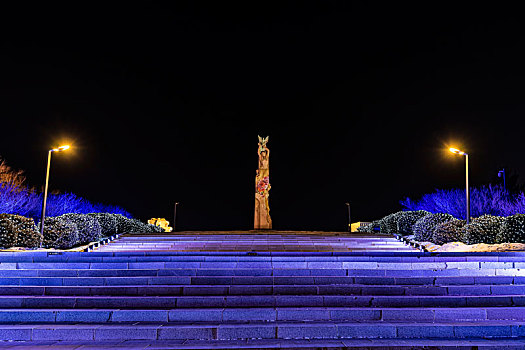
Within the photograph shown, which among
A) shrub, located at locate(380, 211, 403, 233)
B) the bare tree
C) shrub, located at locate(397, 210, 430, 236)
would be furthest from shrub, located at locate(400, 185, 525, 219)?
the bare tree

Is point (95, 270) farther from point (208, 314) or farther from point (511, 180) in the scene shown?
point (511, 180)

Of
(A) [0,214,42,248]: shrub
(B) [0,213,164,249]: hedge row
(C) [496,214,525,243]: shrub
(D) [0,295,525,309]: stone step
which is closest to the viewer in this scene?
(D) [0,295,525,309]: stone step

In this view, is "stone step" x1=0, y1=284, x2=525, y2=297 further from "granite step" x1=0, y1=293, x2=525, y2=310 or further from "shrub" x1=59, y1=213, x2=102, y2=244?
"shrub" x1=59, y1=213, x2=102, y2=244

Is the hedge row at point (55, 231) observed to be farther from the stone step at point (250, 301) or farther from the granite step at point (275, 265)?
the stone step at point (250, 301)

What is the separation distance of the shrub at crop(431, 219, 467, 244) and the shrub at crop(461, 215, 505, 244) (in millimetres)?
1020

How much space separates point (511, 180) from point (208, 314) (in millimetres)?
55045

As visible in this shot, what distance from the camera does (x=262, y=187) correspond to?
30375mm

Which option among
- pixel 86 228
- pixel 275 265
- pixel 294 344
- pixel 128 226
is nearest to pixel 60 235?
pixel 86 228

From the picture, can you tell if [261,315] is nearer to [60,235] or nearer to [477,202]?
[60,235]

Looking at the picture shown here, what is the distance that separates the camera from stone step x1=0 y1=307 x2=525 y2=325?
26.6 ft

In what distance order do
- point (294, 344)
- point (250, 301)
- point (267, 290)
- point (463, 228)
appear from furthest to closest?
1. point (463, 228)
2. point (267, 290)
3. point (250, 301)
4. point (294, 344)

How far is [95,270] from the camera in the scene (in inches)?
411

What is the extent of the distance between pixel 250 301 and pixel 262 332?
1.32 m

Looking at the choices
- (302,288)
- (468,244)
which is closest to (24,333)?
(302,288)
